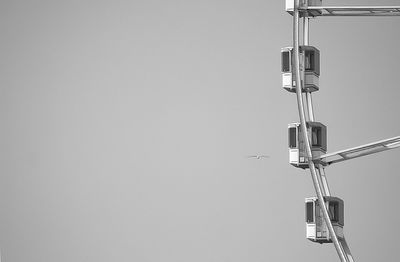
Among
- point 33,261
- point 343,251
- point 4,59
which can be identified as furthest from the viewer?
point 4,59

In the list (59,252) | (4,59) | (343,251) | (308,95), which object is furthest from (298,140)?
(4,59)

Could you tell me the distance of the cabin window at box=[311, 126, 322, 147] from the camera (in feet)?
80.2

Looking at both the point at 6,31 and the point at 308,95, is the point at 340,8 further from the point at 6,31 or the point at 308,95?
the point at 6,31

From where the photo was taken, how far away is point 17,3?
6200 cm

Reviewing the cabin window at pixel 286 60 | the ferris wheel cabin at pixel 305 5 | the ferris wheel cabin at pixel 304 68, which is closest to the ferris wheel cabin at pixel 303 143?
the ferris wheel cabin at pixel 304 68

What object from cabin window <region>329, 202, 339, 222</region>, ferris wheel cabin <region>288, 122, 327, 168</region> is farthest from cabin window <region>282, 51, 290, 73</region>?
cabin window <region>329, 202, 339, 222</region>

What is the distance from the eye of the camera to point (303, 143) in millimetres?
24766

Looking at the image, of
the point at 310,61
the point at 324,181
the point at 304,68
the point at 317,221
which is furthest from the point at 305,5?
the point at 317,221

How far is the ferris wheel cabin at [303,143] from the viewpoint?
964 inches

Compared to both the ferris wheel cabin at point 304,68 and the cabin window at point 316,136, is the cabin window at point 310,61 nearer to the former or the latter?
the ferris wheel cabin at point 304,68

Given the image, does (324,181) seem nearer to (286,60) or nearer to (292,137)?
(292,137)

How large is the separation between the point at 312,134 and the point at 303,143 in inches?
14.6

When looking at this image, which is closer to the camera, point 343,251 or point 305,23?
point 343,251

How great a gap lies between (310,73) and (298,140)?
4.21ft
